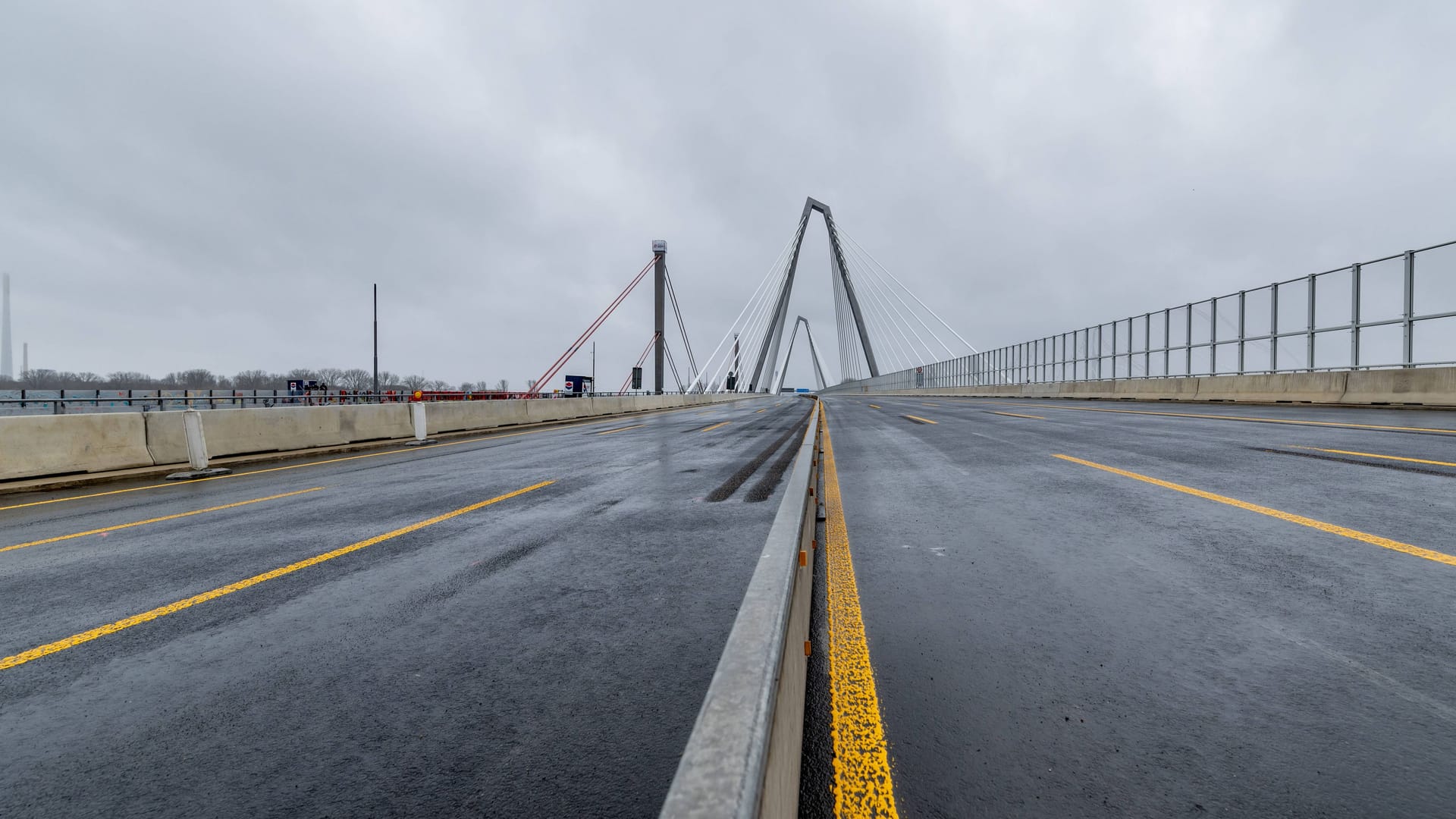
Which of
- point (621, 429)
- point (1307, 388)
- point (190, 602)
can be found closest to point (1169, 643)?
point (190, 602)

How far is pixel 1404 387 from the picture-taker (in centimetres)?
1492

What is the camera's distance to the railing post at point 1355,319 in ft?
55.5

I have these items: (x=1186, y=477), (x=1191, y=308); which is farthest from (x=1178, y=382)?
(x=1186, y=477)

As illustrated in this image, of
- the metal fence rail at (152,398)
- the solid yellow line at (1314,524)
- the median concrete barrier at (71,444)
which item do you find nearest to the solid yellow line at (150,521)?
the median concrete barrier at (71,444)

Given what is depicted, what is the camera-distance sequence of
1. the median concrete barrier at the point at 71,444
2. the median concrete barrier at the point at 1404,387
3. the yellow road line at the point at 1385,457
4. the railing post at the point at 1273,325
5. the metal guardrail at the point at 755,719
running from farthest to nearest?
the railing post at the point at 1273,325 < the median concrete barrier at the point at 1404,387 < the median concrete barrier at the point at 71,444 < the yellow road line at the point at 1385,457 < the metal guardrail at the point at 755,719

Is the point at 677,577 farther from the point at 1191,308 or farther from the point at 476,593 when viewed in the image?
the point at 1191,308

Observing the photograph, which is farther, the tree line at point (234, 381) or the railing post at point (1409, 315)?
the tree line at point (234, 381)

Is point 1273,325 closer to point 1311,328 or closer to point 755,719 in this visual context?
point 1311,328

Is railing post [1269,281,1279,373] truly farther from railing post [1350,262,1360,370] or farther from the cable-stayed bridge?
the cable-stayed bridge

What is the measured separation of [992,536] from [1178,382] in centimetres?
2400

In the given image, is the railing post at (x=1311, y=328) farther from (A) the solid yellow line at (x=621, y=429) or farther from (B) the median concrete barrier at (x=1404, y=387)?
(A) the solid yellow line at (x=621, y=429)

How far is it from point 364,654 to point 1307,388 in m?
23.2

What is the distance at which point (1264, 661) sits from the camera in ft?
8.71

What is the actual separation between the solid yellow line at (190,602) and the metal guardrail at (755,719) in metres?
3.54
